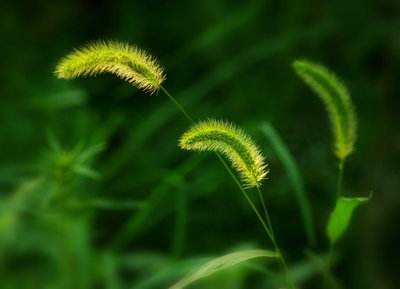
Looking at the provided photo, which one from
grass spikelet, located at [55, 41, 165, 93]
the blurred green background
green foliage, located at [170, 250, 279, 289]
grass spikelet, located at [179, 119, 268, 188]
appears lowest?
green foliage, located at [170, 250, 279, 289]

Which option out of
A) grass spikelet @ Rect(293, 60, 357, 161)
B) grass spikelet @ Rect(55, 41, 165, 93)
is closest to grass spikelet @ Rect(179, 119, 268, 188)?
grass spikelet @ Rect(55, 41, 165, 93)

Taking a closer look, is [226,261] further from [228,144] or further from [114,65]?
[114,65]

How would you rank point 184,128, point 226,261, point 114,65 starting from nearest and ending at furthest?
point 114,65 < point 226,261 < point 184,128

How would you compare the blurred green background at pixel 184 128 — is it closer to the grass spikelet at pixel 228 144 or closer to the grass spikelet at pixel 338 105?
the grass spikelet at pixel 338 105

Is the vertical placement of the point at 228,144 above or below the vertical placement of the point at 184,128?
below

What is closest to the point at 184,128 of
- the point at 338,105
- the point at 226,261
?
the point at 338,105

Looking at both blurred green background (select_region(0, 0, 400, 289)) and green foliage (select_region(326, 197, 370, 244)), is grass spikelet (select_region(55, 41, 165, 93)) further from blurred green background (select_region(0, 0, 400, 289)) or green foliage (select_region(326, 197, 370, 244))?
blurred green background (select_region(0, 0, 400, 289))

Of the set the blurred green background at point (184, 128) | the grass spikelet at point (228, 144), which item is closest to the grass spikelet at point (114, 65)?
the grass spikelet at point (228, 144)
